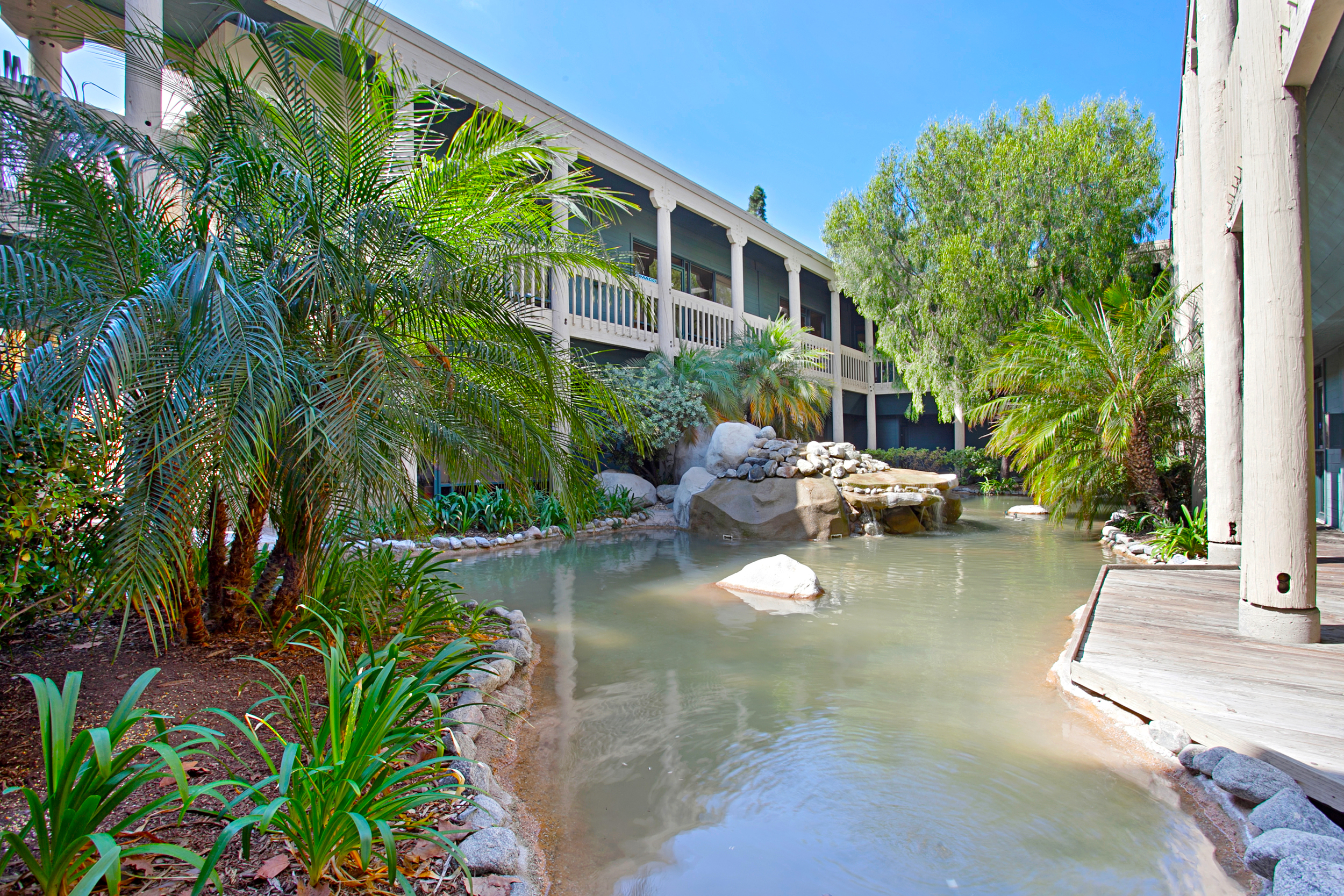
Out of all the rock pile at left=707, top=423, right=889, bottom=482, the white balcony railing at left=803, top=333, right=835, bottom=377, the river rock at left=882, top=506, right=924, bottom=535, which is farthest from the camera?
the white balcony railing at left=803, top=333, right=835, bottom=377

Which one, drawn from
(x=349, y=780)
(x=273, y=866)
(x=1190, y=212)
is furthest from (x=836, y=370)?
(x=273, y=866)

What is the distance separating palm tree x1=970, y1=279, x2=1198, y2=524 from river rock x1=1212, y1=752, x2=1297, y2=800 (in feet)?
23.5

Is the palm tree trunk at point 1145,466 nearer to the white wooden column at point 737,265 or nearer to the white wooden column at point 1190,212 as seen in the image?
the white wooden column at point 1190,212

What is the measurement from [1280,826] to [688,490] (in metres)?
11.1

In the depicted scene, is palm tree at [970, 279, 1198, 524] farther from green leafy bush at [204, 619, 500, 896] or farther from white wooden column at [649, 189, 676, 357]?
green leafy bush at [204, 619, 500, 896]

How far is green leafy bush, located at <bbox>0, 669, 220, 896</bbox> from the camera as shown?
164 cm

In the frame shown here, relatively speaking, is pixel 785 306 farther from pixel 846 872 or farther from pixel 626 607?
pixel 846 872

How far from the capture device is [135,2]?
7.74m

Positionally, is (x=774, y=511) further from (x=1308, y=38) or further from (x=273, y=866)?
(x=273, y=866)

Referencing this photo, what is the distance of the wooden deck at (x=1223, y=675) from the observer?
2.92m

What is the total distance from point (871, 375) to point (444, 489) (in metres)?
16.3

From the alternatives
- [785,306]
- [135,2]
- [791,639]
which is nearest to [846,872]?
[791,639]

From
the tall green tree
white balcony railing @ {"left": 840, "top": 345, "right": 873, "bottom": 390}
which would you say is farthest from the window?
white balcony railing @ {"left": 840, "top": 345, "right": 873, "bottom": 390}

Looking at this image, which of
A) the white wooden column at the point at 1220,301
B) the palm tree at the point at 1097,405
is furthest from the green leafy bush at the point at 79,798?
the palm tree at the point at 1097,405
